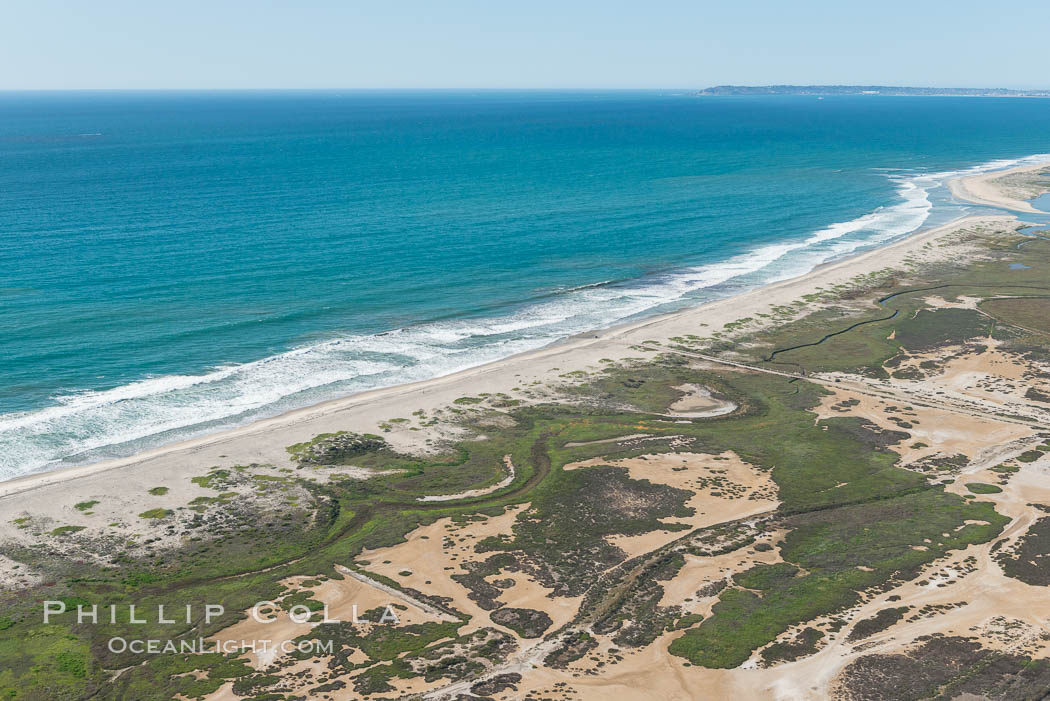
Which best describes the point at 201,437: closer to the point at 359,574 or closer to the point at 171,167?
the point at 359,574

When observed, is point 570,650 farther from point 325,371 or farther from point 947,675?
point 325,371

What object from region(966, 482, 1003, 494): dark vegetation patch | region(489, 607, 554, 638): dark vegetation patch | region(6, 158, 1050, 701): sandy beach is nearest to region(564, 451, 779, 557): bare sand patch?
region(6, 158, 1050, 701): sandy beach

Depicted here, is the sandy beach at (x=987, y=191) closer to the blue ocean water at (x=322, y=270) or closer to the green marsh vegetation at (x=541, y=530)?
the blue ocean water at (x=322, y=270)

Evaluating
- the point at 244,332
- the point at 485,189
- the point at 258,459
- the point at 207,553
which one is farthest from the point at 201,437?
the point at 485,189

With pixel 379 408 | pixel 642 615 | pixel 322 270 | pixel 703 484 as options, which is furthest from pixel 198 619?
pixel 322 270

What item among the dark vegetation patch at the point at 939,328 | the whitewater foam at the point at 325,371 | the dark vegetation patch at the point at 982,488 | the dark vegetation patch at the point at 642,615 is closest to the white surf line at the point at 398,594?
the dark vegetation patch at the point at 642,615

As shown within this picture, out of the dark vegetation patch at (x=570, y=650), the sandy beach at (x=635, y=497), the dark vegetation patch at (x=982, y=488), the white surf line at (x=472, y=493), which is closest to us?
the dark vegetation patch at (x=570, y=650)
